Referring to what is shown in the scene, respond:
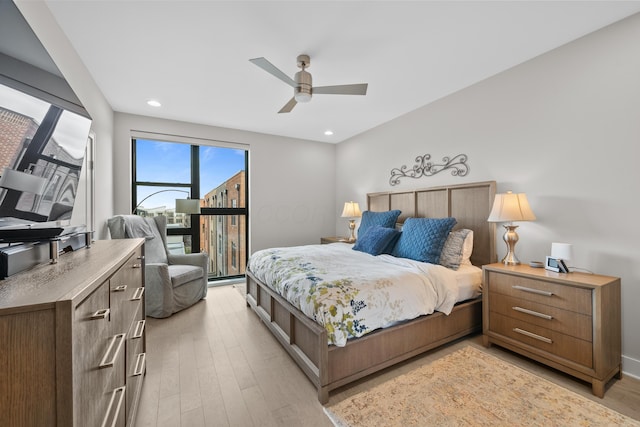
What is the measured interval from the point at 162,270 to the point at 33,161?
211 centimetres

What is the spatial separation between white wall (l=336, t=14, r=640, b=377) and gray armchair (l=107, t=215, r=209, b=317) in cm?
355

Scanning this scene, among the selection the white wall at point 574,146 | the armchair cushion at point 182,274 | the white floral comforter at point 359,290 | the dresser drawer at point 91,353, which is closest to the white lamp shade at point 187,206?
the armchair cushion at point 182,274

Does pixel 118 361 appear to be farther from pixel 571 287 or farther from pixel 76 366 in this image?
pixel 571 287

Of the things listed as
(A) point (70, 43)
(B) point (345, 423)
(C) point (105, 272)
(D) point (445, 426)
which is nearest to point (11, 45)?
(C) point (105, 272)

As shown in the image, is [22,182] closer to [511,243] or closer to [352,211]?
[511,243]

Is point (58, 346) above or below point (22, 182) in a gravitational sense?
below

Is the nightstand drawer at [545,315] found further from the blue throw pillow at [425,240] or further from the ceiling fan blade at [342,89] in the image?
the ceiling fan blade at [342,89]

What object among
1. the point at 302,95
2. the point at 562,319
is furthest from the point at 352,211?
the point at 562,319

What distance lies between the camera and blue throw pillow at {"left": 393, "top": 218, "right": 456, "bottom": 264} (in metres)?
2.61

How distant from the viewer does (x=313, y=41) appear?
2.13 meters

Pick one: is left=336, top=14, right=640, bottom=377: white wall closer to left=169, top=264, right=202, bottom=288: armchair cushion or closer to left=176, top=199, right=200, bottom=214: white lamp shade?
left=176, top=199, right=200, bottom=214: white lamp shade

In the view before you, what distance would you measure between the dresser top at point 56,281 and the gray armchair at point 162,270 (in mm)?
1981

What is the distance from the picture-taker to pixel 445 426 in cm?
149

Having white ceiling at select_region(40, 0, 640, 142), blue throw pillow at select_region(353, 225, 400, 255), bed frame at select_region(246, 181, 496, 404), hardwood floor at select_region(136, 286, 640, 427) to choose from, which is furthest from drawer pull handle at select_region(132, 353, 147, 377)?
white ceiling at select_region(40, 0, 640, 142)
